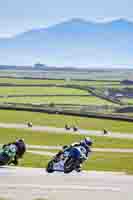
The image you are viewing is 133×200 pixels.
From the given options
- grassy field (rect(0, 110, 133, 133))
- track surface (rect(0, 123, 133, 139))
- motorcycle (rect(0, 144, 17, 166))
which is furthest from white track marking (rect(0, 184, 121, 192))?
grassy field (rect(0, 110, 133, 133))

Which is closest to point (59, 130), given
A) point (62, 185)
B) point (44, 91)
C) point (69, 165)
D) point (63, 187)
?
point (69, 165)

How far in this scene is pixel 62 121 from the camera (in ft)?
241

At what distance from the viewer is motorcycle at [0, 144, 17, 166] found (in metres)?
24.0

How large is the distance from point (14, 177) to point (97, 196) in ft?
11.8

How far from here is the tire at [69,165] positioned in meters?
23.2

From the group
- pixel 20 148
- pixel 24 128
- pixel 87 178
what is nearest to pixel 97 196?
pixel 87 178

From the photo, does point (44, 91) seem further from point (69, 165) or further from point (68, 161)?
point (69, 165)

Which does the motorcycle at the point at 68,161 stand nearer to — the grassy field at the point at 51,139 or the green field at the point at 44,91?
the grassy field at the point at 51,139

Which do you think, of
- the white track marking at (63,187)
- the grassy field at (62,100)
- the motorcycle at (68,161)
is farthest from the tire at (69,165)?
the grassy field at (62,100)

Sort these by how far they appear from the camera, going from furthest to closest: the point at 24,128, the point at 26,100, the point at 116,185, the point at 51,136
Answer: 1. the point at 26,100
2. the point at 24,128
3. the point at 51,136
4. the point at 116,185

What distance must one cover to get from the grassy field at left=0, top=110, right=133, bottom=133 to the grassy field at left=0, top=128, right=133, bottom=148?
8.36m

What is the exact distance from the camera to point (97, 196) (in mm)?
18781

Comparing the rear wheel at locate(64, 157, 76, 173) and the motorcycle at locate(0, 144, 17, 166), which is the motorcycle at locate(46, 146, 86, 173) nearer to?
the rear wheel at locate(64, 157, 76, 173)

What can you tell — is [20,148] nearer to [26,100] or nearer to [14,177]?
[14,177]
